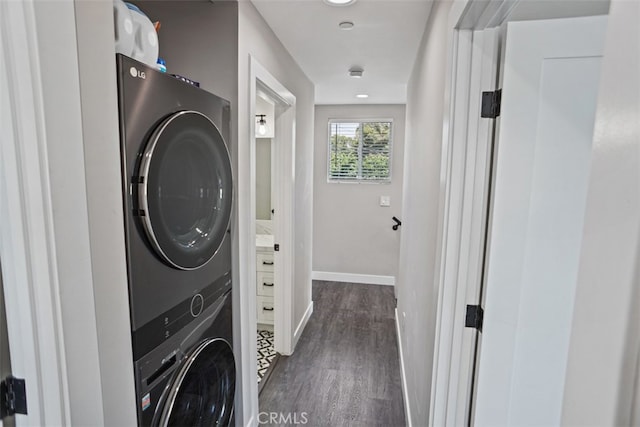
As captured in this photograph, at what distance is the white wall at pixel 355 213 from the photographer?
467 centimetres

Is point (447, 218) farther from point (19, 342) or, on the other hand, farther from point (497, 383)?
point (19, 342)

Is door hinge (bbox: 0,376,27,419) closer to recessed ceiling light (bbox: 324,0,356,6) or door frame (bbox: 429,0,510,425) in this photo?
door frame (bbox: 429,0,510,425)

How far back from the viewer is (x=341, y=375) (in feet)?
8.86

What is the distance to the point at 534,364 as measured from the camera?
112cm

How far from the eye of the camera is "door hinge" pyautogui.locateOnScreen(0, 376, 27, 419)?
75 centimetres

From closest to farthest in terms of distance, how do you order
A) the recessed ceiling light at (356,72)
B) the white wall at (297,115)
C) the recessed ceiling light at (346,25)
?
the white wall at (297,115)
the recessed ceiling light at (346,25)
the recessed ceiling light at (356,72)

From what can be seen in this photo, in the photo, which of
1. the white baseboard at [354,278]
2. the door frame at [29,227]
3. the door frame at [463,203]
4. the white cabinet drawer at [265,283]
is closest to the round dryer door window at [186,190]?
the door frame at [29,227]

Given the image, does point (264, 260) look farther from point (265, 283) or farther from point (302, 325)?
point (302, 325)

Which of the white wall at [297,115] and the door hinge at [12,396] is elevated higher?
the white wall at [297,115]

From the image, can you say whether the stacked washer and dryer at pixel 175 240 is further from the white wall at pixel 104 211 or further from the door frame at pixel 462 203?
the door frame at pixel 462 203

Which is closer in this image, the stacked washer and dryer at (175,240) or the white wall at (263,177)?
the stacked washer and dryer at (175,240)

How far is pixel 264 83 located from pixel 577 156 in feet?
5.13
